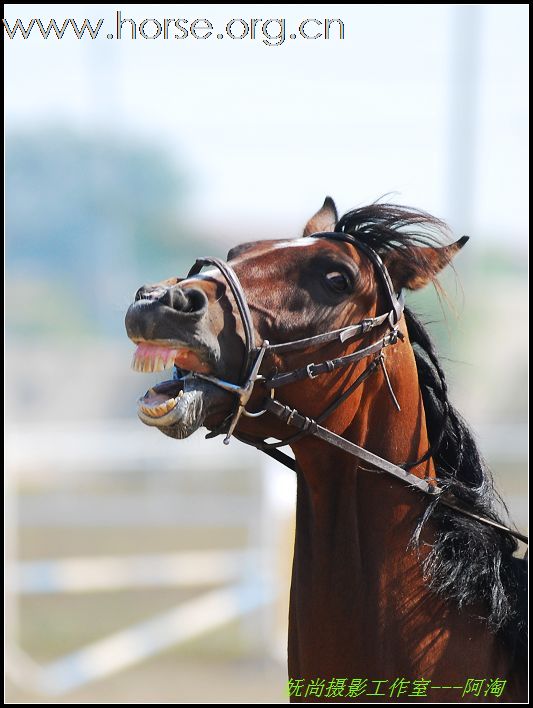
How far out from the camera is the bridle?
3.08 metres

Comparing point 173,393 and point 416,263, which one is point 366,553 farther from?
point 416,263

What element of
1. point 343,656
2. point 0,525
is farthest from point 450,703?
point 0,525

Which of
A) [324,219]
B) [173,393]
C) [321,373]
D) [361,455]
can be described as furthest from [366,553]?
[324,219]

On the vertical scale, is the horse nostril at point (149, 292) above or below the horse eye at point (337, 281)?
below

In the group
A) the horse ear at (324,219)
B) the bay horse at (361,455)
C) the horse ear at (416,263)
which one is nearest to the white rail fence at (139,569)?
the bay horse at (361,455)

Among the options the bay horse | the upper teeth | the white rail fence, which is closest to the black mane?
the bay horse

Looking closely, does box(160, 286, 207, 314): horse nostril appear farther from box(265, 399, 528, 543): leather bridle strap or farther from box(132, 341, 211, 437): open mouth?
box(265, 399, 528, 543): leather bridle strap

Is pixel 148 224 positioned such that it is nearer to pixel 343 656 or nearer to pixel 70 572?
pixel 70 572

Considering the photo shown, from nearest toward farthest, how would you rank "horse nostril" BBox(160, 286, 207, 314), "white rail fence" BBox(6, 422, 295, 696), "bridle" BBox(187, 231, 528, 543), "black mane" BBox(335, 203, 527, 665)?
"horse nostril" BBox(160, 286, 207, 314) < "bridle" BBox(187, 231, 528, 543) < "black mane" BBox(335, 203, 527, 665) < "white rail fence" BBox(6, 422, 295, 696)

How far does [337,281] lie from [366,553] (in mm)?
948

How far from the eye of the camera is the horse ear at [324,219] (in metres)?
3.77

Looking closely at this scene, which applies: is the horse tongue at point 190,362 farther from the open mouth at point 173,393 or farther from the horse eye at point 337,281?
the horse eye at point 337,281

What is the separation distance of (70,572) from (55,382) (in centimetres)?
2615

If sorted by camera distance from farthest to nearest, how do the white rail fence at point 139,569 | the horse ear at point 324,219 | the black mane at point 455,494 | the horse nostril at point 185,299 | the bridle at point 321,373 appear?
the white rail fence at point 139,569 → the horse ear at point 324,219 → the black mane at point 455,494 → the bridle at point 321,373 → the horse nostril at point 185,299
